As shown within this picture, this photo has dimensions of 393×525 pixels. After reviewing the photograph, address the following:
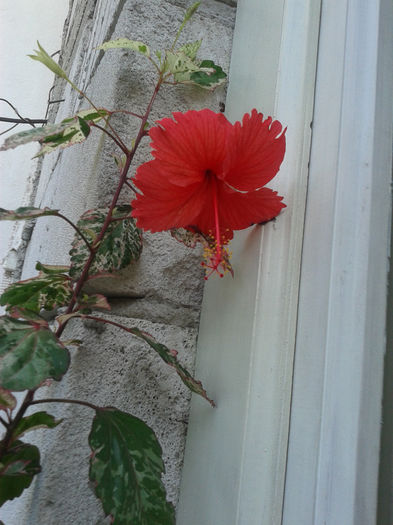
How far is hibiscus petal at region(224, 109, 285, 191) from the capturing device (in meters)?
0.51

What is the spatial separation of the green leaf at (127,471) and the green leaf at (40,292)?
17 cm

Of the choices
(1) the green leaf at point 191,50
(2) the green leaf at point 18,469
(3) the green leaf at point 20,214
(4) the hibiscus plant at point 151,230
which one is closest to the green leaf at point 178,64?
(1) the green leaf at point 191,50

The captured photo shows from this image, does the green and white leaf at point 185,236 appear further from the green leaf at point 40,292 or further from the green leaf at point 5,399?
the green leaf at point 5,399

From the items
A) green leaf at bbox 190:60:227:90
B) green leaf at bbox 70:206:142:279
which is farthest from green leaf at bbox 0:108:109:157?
green leaf at bbox 190:60:227:90

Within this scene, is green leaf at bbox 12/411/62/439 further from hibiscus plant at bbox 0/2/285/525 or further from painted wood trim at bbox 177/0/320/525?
painted wood trim at bbox 177/0/320/525

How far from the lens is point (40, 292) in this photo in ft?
2.12

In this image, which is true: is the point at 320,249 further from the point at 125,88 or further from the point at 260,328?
the point at 125,88

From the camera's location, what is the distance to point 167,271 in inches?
28.2

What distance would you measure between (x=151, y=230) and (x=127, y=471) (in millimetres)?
259

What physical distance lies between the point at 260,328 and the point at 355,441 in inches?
6.2

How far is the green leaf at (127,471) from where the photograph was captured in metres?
0.49

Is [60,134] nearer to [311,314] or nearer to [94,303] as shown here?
[94,303]

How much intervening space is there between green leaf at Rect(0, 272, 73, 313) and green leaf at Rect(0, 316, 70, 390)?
0.12 m

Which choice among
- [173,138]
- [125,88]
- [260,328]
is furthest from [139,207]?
[125,88]
